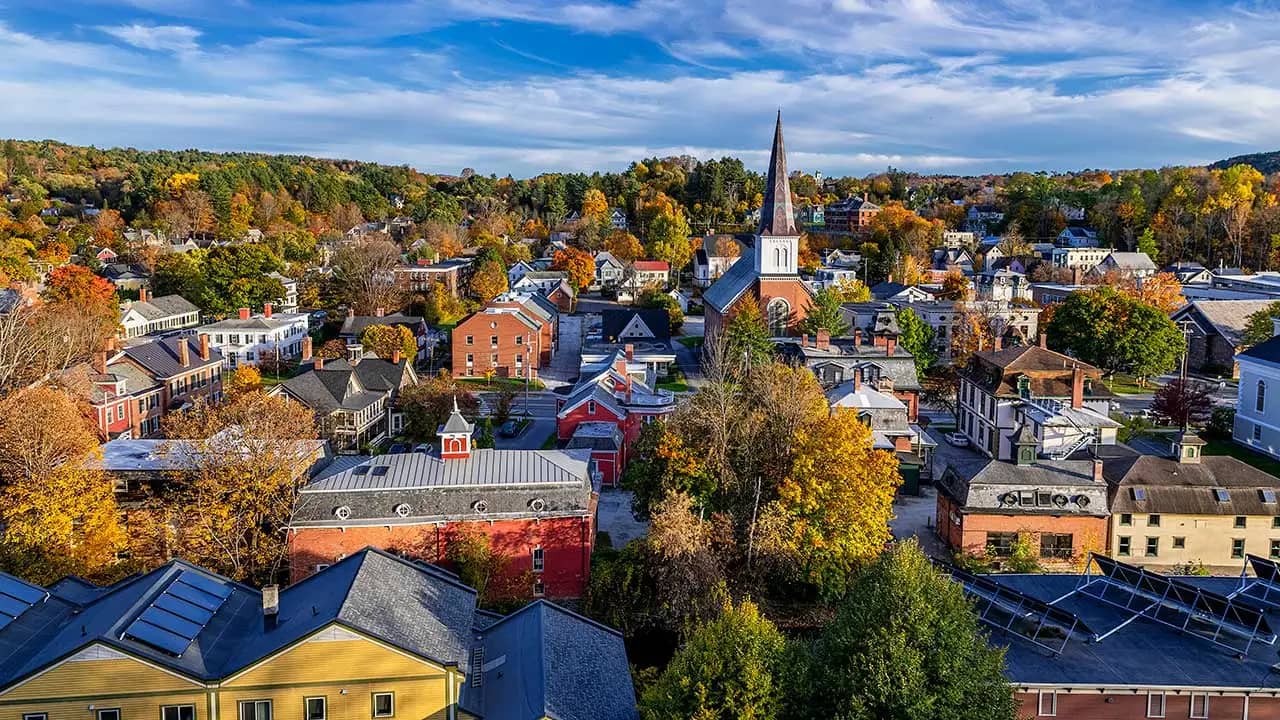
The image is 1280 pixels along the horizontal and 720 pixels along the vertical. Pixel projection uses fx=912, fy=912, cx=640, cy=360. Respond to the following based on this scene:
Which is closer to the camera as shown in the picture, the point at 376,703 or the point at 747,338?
the point at 376,703

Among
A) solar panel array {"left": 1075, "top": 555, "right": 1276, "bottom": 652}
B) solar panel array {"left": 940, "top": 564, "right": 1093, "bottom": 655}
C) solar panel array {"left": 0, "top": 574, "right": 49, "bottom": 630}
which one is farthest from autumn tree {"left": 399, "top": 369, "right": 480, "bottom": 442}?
solar panel array {"left": 1075, "top": 555, "right": 1276, "bottom": 652}

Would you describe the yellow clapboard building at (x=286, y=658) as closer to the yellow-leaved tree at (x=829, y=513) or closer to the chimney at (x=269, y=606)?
the chimney at (x=269, y=606)

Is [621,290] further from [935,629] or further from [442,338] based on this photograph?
[935,629]

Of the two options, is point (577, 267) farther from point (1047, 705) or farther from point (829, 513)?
point (1047, 705)

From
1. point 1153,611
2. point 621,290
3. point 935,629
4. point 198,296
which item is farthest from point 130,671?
point 621,290

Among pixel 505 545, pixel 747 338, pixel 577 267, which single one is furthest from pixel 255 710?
pixel 577 267

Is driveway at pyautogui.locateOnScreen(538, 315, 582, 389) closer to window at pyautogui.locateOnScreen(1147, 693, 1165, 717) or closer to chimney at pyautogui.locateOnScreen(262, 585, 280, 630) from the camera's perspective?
chimney at pyautogui.locateOnScreen(262, 585, 280, 630)

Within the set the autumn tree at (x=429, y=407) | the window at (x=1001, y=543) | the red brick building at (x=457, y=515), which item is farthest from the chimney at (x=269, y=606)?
the autumn tree at (x=429, y=407)
